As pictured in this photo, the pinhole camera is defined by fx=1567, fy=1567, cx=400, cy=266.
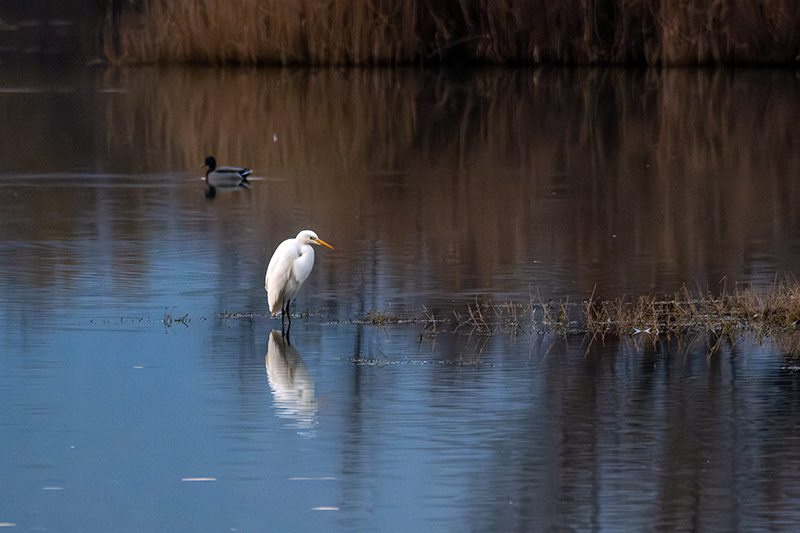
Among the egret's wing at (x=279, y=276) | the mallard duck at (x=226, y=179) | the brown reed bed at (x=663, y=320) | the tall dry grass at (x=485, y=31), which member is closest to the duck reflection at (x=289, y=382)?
the egret's wing at (x=279, y=276)

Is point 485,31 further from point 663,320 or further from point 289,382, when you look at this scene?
point 289,382

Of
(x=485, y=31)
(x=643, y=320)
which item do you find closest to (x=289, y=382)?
(x=643, y=320)

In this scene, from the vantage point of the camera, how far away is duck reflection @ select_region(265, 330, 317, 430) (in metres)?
8.58

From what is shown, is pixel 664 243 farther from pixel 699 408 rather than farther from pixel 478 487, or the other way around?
pixel 478 487

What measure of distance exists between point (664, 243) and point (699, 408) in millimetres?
Result: 6734

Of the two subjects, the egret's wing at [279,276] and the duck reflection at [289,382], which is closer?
the duck reflection at [289,382]

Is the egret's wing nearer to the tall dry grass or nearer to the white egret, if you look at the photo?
the white egret

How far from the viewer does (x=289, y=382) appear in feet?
30.6

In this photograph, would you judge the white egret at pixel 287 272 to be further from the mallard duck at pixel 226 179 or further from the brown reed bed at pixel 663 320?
the mallard duck at pixel 226 179

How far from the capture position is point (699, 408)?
8.73 metres

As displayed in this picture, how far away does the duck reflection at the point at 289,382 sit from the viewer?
28.1 feet

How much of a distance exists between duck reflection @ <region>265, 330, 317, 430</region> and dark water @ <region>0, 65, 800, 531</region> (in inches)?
1.1

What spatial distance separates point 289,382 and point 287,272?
1784 millimetres

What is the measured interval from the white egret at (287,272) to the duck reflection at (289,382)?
1.09 feet
